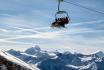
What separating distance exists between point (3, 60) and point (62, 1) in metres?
15.6

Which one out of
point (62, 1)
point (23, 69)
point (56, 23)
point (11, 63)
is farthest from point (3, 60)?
point (62, 1)

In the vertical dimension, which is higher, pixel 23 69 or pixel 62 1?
pixel 62 1

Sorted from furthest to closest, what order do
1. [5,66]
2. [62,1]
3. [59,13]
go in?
[5,66] → [59,13] → [62,1]

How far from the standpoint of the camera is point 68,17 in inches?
1331

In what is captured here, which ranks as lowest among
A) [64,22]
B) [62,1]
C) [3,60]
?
[3,60]

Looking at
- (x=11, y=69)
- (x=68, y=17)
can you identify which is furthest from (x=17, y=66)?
(x=68, y=17)

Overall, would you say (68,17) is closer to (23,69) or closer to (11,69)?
(11,69)

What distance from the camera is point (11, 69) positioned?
1630 inches

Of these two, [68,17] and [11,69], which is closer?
[68,17]

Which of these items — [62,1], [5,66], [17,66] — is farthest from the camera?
[17,66]

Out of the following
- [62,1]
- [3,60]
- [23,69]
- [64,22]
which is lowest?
[23,69]

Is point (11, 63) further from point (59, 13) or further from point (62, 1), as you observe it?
point (62, 1)

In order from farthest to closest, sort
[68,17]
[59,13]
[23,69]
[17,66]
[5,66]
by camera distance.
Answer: [23,69] → [17,66] → [5,66] → [68,17] → [59,13]

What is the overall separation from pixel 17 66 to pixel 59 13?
14113 millimetres
